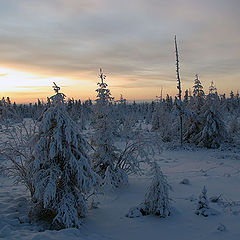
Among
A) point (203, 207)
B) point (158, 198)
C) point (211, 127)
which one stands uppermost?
point (211, 127)

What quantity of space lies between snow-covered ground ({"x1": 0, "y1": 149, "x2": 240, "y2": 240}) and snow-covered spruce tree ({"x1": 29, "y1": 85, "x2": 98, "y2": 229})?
24.8 inches

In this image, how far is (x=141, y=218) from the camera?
7.97 metres

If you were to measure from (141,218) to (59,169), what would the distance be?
11.8 ft

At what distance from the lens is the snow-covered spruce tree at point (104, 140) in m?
11.5

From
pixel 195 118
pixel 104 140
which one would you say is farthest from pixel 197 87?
pixel 104 140

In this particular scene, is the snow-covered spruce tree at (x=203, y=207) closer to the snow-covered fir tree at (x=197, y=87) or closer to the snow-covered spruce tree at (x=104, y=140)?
the snow-covered spruce tree at (x=104, y=140)

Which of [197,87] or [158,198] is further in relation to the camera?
[197,87]

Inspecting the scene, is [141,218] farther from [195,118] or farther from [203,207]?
[195,118]

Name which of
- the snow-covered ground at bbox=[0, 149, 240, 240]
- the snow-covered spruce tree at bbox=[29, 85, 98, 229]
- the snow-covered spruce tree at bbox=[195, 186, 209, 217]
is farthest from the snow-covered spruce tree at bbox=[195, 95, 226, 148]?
the snow-covered spruce tree at bbox=[29, 85, 98, 229]

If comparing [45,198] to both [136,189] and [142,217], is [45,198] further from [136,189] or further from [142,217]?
[136,189]

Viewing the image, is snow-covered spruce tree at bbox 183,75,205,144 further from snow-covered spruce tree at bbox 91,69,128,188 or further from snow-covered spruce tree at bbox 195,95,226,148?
snow-covered spruce tree at bbox 91,69,128,188

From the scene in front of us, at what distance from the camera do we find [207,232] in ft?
22.8

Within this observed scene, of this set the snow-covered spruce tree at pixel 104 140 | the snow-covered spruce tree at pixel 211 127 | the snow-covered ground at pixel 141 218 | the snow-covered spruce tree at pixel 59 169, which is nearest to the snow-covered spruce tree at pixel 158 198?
the snow-covered ground at pixel 141 218

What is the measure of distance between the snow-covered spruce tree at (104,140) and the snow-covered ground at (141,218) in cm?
94
